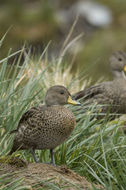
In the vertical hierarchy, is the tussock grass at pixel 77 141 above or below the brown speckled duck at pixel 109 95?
above

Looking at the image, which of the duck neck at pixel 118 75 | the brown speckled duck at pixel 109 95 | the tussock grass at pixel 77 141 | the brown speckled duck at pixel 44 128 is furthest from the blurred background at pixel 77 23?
the brown speckled duck at pixel 44 128

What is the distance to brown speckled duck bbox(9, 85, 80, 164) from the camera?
13.4 feet

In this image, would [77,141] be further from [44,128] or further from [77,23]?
[77,23]

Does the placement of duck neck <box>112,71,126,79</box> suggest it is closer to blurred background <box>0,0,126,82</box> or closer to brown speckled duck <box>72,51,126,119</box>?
brown speckled duck <box>72,51,126,119</box>

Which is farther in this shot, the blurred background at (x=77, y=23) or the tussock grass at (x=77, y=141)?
the blurred background at (x=77, y=23)

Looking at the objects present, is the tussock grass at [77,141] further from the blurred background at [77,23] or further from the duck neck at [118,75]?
the blurred background at [77,23]

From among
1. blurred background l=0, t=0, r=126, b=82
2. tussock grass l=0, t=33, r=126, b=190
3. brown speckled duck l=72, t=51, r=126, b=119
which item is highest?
tussock grass l=0, t=33, r=126, b=190

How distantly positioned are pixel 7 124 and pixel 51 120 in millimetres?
535

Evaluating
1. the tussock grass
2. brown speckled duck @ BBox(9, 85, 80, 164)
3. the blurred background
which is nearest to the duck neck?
the tussock grass

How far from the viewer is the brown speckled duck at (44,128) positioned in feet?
13.4

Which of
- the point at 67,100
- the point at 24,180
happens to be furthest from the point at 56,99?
the point at 24,180

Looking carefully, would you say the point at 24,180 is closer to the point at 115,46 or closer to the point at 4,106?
the point at 4,106

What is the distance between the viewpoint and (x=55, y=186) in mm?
3381

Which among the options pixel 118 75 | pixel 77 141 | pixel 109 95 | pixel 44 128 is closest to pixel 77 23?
pixel 118 75
